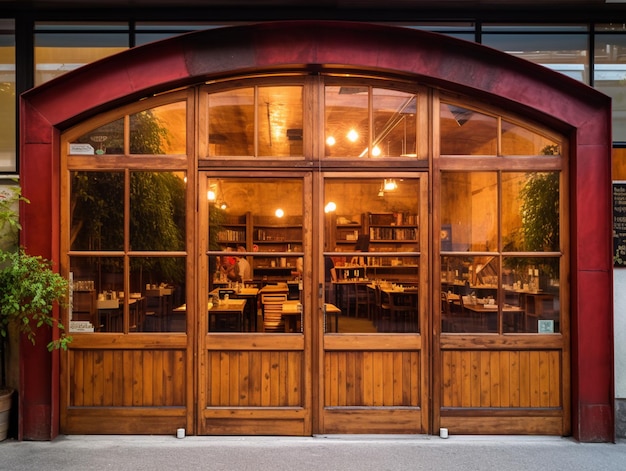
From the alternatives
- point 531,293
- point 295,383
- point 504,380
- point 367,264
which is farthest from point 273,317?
point 531,293

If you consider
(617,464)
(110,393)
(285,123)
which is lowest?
(617,464)

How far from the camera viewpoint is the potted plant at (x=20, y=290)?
4.61m

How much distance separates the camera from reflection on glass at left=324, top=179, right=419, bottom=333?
5.22m

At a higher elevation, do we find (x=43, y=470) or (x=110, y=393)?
(x=110, y=393)

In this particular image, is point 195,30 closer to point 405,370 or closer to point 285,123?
point 285,123

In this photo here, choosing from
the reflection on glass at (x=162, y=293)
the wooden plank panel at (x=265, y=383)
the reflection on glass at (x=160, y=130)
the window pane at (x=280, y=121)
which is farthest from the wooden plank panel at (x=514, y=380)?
the reflection on glass at (x=160, y=130)

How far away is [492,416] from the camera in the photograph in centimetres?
521

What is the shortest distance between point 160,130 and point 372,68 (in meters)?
2.53

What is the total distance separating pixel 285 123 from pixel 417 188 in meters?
1.70

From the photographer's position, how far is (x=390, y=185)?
534cm

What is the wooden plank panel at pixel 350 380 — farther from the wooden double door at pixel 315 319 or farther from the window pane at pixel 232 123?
the window pane at pixel 232 123

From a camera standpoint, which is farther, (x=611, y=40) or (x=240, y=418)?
(x=611, y=40)

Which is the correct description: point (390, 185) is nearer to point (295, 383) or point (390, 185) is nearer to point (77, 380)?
point (295, 383)

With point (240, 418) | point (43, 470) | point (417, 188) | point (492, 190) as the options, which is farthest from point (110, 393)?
point (492, 190)
